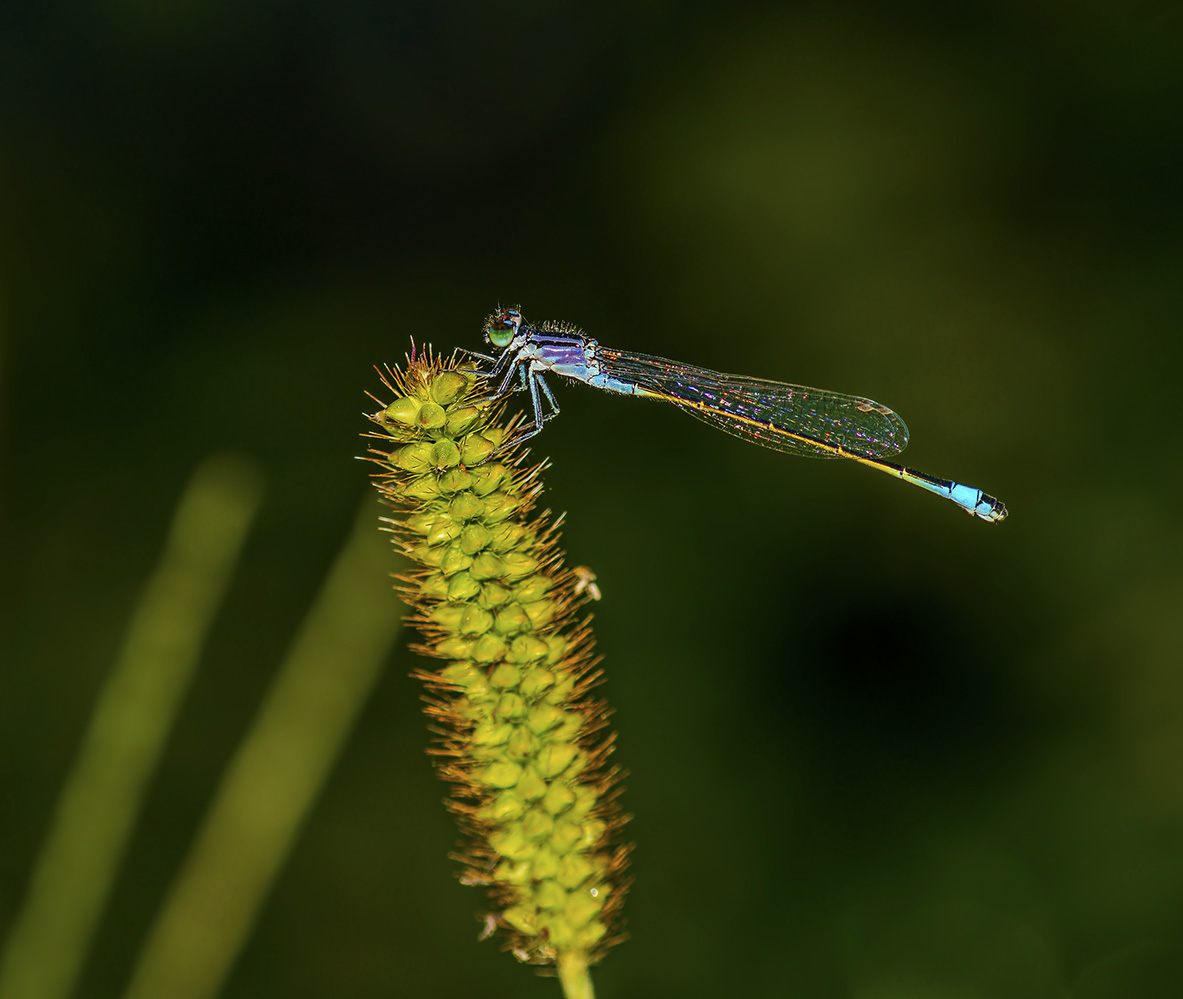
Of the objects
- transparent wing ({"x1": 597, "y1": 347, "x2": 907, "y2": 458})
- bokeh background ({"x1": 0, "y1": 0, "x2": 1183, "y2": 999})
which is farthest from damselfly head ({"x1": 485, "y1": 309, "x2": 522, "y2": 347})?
bokeh background ({"x1": 0, "y1": 0, "x2": 1183, "y2": 999})

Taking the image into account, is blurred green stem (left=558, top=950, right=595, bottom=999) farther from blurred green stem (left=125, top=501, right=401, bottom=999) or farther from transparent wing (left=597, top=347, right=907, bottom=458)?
transparent wing (left=597, top=347, right=907, bottom=458)

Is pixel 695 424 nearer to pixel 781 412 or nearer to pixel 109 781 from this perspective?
pixel 781 412

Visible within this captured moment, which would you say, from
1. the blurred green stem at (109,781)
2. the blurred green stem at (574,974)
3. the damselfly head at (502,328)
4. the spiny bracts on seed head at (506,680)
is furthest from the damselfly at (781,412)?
the blurred green stem at (574,974)

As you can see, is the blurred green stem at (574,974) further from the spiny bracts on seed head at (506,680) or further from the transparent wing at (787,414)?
the transparent wing at (787,414)

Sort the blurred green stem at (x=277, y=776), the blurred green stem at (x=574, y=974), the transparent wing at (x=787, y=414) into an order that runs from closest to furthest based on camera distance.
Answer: the blurred green stem at (x=574, y=974)
the blurred green stem at (x=277, y=776)
the transparent wing at (x=787, y=414)

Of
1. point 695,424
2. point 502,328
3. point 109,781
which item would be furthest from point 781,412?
point 109,781
